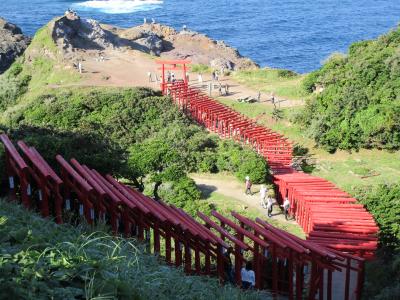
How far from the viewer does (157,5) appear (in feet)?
388

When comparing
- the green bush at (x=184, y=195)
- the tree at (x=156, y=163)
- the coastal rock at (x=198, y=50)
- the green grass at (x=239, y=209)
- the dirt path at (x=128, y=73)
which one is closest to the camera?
the green grass at (x=239, y=209)

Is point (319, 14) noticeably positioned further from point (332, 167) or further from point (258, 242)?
point (258, 242)

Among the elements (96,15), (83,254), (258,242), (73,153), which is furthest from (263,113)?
(96,15)

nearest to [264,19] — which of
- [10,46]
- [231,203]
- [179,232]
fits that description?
[10,46]

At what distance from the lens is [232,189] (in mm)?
26234

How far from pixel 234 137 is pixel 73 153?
15.7 m

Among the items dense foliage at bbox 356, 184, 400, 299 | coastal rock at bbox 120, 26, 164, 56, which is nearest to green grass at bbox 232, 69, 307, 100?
coastal rock at bbox 120, 26, 164, 56

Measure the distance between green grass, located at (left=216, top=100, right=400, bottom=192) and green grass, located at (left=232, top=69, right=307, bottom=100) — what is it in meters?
3.38

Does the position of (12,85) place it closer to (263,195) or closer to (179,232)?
(263,195)

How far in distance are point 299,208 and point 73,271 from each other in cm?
1562

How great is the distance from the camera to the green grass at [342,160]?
27.6 metres

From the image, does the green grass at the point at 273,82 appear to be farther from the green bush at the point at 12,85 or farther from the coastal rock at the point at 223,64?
the green bush at the point at 12,85

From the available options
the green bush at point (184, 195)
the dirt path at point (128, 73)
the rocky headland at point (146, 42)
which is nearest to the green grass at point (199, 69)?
the dirt path at point (128, 73)

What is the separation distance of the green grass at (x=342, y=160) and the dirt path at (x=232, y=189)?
3435 mm
